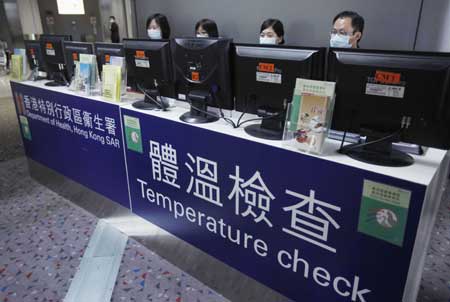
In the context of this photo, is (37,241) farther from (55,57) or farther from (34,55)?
(34,55)

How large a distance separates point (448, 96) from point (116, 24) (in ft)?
15.7

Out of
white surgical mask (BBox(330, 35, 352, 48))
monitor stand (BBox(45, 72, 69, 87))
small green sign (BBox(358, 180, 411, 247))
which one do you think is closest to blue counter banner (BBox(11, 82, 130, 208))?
monitor stand (BBox(45, 72, 69, 87))

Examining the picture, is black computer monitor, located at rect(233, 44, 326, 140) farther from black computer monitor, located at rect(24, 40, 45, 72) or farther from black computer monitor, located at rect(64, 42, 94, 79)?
black computer monitor, located at rect(24, 40, 45, 72)

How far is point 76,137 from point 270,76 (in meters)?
1.59

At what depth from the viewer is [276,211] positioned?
4.34 feet

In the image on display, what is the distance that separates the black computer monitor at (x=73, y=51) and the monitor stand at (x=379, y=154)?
6.12 feet

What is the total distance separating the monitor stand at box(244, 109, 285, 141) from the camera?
1.38 metres

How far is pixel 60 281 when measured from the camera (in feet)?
5.90

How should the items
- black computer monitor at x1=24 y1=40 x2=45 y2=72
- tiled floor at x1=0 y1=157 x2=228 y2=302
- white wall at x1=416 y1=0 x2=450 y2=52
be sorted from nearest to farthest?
tiled floor at x1=0 y1=157 x2=228 y2=302, white wall at x1=416 y1=0 x2=450 y2=52, black computer monitor at x1=24 y1=40 x2=45 y2=72

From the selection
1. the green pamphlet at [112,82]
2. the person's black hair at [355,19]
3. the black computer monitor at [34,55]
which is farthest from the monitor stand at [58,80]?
the person's black hair at [355,19]

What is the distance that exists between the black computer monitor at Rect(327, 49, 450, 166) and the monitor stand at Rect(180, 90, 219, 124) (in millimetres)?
620

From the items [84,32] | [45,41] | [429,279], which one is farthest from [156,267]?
[84,32]

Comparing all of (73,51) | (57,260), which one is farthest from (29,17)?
(57,260)

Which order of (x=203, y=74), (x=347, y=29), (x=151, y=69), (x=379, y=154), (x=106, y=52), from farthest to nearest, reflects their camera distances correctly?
(x=347, y=29) → (x=106, y=52) → (x=151, y=69) → (x=203, y=74) → (x=379, y=154)
